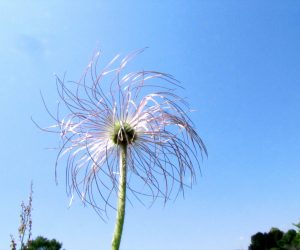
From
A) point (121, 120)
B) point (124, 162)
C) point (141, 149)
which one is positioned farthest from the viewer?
point (141, 149)

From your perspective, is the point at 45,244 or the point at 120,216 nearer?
the point at 120,216

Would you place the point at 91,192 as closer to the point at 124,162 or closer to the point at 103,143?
the point at 103,143

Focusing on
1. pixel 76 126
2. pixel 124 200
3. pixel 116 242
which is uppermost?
pixel 76 126

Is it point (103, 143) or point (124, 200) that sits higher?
point (103, 143)

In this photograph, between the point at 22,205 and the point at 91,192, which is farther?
the point at 22,205

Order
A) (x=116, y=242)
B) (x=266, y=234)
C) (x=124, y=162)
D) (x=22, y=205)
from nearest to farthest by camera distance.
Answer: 1. (x=116, y=242)
2. (x=124, y=162)
3. (x=22, y=205)
4. (x=266, y=234)

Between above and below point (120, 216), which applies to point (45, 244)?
above

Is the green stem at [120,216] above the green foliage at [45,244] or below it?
below

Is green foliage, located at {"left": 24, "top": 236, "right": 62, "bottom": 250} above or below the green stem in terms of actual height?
above

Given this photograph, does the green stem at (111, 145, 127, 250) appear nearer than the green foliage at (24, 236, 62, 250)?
Yes

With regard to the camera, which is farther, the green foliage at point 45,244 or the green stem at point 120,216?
the green foliage at point 45,244

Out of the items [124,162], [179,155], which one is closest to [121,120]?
[179,155]
